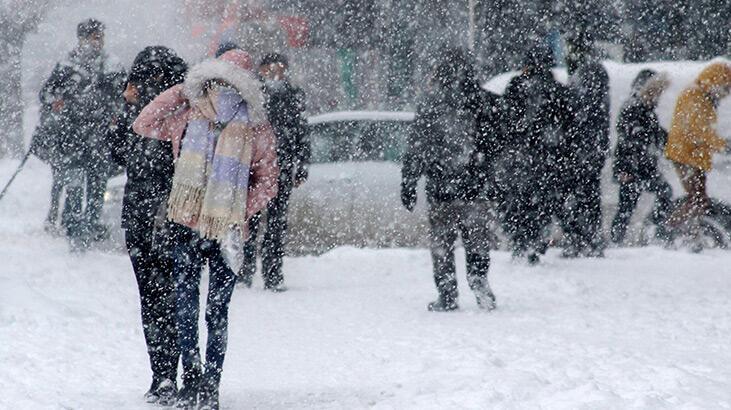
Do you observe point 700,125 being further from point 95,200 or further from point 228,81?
point 228,81

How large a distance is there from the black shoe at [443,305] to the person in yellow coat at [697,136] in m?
4.23

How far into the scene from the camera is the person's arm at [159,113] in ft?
19.0

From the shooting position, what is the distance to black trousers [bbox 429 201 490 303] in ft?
29.3

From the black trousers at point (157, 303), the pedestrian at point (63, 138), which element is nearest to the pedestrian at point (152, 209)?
the black trousers at point (157, 303)

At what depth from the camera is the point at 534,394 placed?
5.79m

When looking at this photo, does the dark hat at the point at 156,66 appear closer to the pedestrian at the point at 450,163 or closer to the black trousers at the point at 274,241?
the pedestrian at the point at 450,163

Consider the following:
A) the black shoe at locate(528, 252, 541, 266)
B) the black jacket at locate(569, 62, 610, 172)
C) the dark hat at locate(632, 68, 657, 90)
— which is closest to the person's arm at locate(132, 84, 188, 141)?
the black shoe at locate(528, 252, 541, 266)

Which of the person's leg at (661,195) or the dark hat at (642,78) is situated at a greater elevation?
the dark hat at (642,78)

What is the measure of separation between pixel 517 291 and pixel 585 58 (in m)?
3.11

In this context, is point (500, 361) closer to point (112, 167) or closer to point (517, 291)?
point (517, 291)

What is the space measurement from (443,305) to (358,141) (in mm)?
3814

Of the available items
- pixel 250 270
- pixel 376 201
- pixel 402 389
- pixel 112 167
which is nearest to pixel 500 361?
pixel 402 389

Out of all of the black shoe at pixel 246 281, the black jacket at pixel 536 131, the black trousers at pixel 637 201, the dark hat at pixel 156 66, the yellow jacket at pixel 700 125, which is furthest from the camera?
the black trousers at pixel 637 201

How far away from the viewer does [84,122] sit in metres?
12.4
